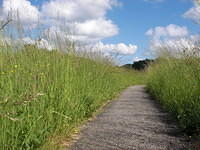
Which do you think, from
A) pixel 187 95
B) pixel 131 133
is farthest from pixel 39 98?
pixel 187 95

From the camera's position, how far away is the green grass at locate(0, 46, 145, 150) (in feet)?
9.39

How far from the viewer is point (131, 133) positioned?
14.1 ft

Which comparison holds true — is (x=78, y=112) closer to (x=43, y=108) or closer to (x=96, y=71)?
(x=43, y=108)

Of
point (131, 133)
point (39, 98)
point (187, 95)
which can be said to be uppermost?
point (39, 98)

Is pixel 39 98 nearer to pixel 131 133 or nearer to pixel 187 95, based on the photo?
pixel 131 133

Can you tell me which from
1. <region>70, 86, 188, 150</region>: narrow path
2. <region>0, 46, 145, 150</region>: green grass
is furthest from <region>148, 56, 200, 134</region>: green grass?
<region>0, 46, 145, 150</region>: green grass

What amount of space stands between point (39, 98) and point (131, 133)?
1.49 metres

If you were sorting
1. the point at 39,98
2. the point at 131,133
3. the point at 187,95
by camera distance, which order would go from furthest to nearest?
the point at 187,95, the point at 131,133, the point at 39,98

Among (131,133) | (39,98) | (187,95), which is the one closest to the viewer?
(39,98)

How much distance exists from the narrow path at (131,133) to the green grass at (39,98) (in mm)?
311

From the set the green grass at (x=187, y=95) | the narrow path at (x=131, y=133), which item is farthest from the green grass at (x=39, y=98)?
the green grass at (x=187, y=95)

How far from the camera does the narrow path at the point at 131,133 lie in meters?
3.71

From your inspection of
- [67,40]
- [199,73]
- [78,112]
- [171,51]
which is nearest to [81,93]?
[78,112]

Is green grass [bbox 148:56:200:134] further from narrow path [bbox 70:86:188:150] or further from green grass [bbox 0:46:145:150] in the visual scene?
green grass [bbox 0:46:145:150]
